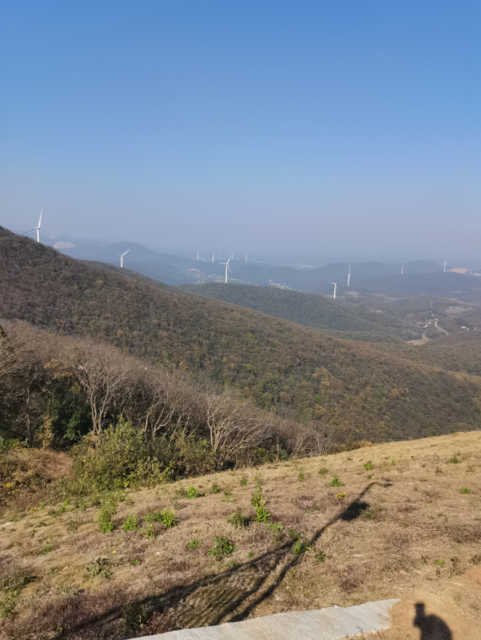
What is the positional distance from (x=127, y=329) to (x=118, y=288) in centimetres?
1768

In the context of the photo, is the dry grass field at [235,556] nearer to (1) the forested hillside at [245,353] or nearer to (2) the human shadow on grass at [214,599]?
(2) the human shadow on grass at [214,599]

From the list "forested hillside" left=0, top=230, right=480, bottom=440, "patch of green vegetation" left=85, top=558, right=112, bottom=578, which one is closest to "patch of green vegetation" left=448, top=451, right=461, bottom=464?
"patch of green vegetation" left=85, top=558, right=112, bottom=578

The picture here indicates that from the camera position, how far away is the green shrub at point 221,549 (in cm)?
855

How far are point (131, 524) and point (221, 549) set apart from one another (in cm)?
340

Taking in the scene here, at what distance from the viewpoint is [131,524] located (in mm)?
10586

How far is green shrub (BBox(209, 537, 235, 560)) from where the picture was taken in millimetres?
8550

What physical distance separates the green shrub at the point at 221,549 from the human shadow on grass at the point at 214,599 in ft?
2.19

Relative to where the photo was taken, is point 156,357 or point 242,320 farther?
point 242,320

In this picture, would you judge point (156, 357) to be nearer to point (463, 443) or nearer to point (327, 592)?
point (463, 443)

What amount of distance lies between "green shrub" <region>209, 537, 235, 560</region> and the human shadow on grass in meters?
0.67

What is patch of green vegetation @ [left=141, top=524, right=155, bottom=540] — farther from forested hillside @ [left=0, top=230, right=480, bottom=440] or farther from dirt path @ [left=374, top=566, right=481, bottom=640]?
forested hillside @ [left=0, top=230, right=480, bottom=440]

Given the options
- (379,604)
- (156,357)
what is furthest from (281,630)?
(156,357)

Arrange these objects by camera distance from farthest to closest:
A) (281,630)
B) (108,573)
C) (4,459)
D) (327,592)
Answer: (4,459) → (108,573) → (327,592) → (281,630)

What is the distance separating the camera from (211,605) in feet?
21.5
